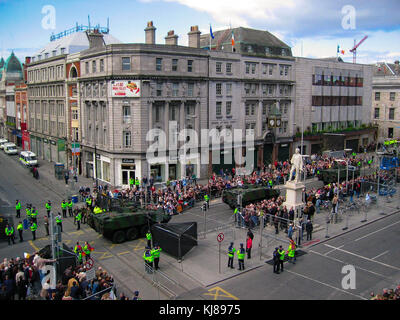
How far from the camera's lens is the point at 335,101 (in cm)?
6631

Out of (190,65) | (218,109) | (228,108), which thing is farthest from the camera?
(228,108)

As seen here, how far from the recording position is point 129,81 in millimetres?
41625

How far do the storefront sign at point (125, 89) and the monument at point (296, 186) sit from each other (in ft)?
64.5

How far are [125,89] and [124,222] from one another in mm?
19686

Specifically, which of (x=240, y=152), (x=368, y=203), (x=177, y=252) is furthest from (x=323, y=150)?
(x=177, y=252)

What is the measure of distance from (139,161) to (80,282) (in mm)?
26096

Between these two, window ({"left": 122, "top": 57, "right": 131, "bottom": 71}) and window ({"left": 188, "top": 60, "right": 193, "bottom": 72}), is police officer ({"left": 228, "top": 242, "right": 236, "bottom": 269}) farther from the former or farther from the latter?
window ({"left": 188, "top": 60, "right": 193, "bottom": 72})

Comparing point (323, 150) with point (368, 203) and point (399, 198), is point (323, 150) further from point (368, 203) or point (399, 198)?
point (368, 203)

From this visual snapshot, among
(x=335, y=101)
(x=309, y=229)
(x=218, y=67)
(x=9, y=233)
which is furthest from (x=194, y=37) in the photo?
(x=9, y=233)

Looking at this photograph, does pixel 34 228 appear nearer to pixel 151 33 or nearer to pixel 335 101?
pixel 151 33

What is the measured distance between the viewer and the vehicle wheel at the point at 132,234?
1057 inches

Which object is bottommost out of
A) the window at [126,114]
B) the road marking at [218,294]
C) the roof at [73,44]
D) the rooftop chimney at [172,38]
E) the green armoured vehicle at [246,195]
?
the road marking at [218,294]

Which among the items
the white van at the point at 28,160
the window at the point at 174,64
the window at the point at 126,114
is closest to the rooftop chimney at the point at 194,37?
the window at the point at 174,64

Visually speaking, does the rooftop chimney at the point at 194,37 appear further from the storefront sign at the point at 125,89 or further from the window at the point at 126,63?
the storefront sign at the point at 125,89
